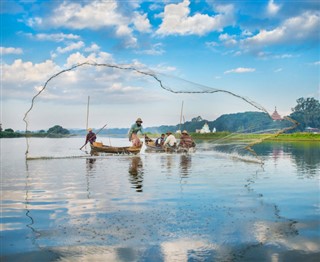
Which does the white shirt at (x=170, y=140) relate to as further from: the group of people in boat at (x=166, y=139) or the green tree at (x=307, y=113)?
the green tree at (x=307, y=113)

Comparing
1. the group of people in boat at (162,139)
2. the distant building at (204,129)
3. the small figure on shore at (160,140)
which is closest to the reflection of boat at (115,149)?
the group of people in boat at (162,139)

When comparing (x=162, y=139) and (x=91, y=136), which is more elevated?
(x=91, y=136)

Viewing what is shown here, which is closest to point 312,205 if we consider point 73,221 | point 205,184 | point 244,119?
point 205,184

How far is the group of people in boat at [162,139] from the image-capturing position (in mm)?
30078

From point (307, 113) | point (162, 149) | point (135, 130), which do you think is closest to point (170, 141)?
point (162, 149)

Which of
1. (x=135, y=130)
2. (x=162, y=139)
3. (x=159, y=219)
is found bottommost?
(x=159, y=219)

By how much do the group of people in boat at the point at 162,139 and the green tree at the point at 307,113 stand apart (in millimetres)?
101901

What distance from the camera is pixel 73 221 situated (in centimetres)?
956

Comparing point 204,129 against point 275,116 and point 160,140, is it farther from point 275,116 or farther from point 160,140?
point 275,116

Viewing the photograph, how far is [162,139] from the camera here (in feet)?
120

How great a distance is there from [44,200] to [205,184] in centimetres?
604

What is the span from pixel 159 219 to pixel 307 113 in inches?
5282

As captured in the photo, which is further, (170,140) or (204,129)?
(204,129)

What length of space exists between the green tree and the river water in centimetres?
12132
